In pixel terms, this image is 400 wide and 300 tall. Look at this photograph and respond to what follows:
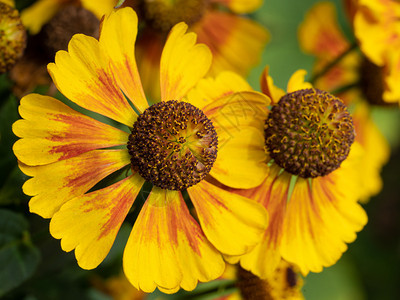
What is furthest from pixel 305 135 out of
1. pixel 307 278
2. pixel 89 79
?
pixel 307 278

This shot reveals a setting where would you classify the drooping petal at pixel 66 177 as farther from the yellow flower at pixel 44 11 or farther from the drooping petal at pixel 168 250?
the yellow flower at pixel 44 11

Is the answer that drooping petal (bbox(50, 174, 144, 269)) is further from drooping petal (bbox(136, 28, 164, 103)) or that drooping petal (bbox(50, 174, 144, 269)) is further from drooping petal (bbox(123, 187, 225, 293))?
drooping petal (bbox(136, 28, 164, 103))

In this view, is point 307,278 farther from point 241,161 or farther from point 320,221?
point 241,161

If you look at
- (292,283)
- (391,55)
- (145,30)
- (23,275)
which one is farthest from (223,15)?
(23,275)

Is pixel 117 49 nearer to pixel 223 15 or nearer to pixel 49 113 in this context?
pixel 49 113

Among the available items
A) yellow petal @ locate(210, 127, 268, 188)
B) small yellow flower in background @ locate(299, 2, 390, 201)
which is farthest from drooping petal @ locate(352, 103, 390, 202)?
yellow petal @ locate(210, 127, 268, 188)

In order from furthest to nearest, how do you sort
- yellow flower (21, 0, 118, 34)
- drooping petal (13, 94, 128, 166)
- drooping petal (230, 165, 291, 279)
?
1. yellow flower (21, 0, 118, 34)
2. drooping petal (230, 165, 291, 279)
3. drooping petal (13, 94, 128, 166)
